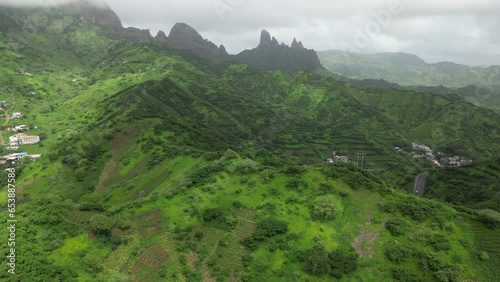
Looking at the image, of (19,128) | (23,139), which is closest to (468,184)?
(23,139)

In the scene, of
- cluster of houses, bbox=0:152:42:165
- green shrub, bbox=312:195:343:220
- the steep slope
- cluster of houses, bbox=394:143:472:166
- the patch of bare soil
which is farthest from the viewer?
cluster of houses, bbox=394:143:472:166

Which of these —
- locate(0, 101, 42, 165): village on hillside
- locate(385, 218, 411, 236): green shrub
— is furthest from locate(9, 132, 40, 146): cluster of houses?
locate(385, 218, 411, 236): green shrub

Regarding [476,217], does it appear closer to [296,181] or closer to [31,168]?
[296,181]

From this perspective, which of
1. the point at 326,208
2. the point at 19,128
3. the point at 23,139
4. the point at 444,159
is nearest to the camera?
the point at 326,208

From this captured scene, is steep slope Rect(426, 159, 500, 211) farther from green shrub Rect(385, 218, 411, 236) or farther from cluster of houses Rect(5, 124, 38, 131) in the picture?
cluster of houses Rect(5, 124, 38, 131)

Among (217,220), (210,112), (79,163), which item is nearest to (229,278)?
(217,220)

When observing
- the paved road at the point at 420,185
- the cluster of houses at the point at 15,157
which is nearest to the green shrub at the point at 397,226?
the paved road at the point at 420,185

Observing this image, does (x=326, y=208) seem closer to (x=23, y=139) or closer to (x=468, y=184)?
(x=468, y=184)

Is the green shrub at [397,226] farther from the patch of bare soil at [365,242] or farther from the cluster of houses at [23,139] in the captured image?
the cluster of houses at [23,139]
